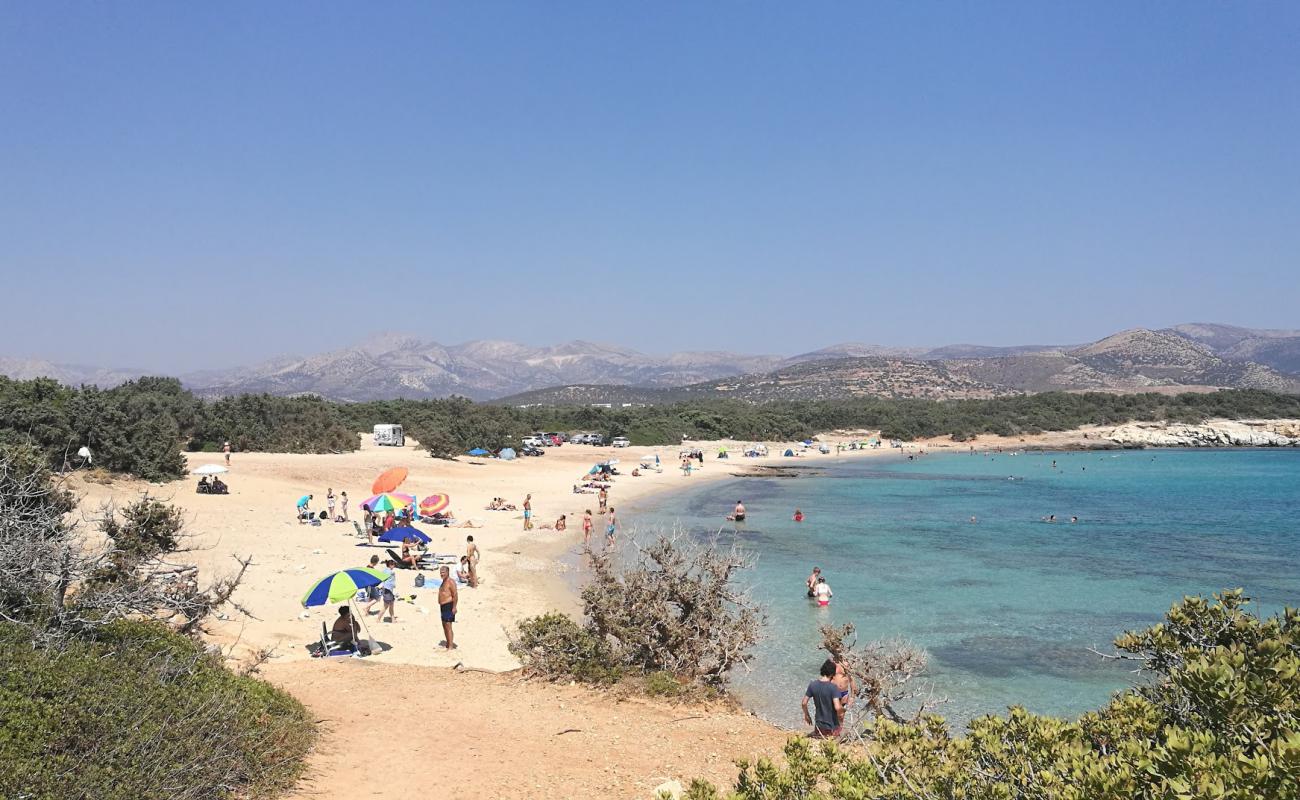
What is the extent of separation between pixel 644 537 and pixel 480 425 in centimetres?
2952

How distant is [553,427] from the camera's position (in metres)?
79.2

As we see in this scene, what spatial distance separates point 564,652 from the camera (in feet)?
34.2

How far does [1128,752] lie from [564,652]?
25.7 feet

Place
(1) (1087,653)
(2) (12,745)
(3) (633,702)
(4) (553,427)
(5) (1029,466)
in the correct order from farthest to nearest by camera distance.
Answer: (4) (553,427)
(5) (1029,466)
(1) (1087,653)
(3) (633,702)
(2) (12,745)

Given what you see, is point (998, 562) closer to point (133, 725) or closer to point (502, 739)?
point (502, 739)

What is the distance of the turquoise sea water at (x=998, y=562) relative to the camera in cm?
1384

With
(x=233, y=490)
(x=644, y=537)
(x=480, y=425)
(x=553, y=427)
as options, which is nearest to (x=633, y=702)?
(x=644, y=537)

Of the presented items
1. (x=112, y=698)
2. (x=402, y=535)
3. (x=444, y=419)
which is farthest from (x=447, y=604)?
(x=444, y=419)

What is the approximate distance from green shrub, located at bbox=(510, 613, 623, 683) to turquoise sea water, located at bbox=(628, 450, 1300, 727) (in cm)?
277

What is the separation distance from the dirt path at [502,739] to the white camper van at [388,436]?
1597 inches

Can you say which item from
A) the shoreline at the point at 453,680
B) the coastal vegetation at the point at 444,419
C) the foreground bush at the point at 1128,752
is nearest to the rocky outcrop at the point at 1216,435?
the coastal vegetation at the point at 444,419

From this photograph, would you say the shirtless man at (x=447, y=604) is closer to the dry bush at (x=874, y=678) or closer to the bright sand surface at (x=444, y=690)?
the bright sand surface at (x=444, y=690)

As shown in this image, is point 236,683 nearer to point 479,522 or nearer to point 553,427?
point 479,522

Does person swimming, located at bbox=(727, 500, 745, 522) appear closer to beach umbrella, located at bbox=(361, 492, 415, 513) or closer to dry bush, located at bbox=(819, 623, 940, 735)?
beach umbrella, located at bbox=(361, 492, 415, 513)
